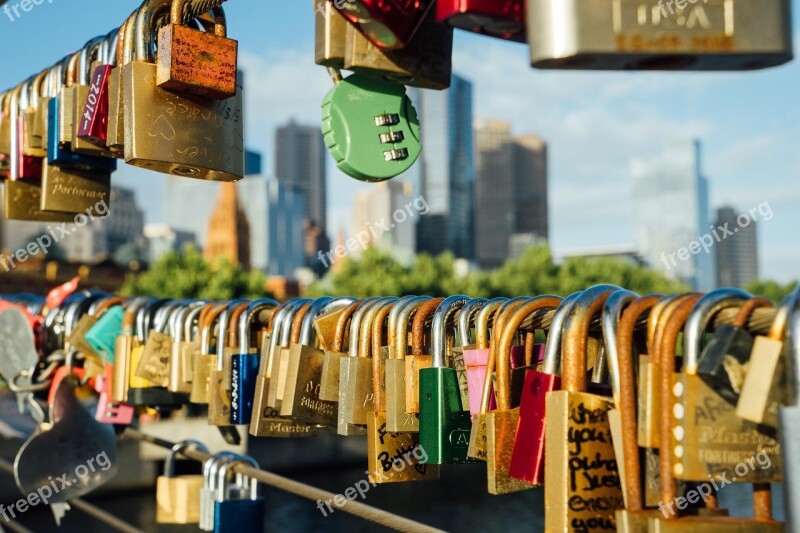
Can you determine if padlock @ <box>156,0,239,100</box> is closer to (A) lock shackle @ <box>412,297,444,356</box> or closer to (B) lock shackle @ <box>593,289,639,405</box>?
(A) lock shackle @ <box>412,297,444,356</box>

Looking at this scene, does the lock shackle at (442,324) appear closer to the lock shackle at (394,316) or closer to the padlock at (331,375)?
the lock shackle at (394,316)

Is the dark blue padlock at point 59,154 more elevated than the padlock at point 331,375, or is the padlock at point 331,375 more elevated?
the dark blue padlock at point 59,154

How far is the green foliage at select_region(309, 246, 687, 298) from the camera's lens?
49781 millimetres

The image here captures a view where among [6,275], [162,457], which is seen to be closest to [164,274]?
[6,275]

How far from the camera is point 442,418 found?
192 cm

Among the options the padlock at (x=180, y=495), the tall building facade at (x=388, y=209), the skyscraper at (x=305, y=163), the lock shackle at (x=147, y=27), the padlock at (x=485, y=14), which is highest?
the skyscraper at (x=305, y=163)

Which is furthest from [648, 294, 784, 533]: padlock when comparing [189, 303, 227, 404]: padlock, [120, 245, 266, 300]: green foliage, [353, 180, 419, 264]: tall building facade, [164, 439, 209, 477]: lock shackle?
[353, 180, 419, 264]: tall building facade

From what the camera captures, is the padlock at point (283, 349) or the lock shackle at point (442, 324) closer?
the lock shackle at point (442, 324)

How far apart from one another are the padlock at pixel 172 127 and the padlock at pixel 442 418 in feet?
2.74

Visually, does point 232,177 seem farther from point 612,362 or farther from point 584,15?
point 584,15

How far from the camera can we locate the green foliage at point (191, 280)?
44188mm

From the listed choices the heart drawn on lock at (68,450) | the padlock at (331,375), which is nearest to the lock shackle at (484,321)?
the padlock at (331,375)

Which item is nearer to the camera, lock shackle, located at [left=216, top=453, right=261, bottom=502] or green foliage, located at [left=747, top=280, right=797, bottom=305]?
lock shackle, located at [left=216, top=453, right=261, bottom=502]

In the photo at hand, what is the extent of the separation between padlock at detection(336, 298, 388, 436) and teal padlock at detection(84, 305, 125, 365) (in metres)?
1.42
